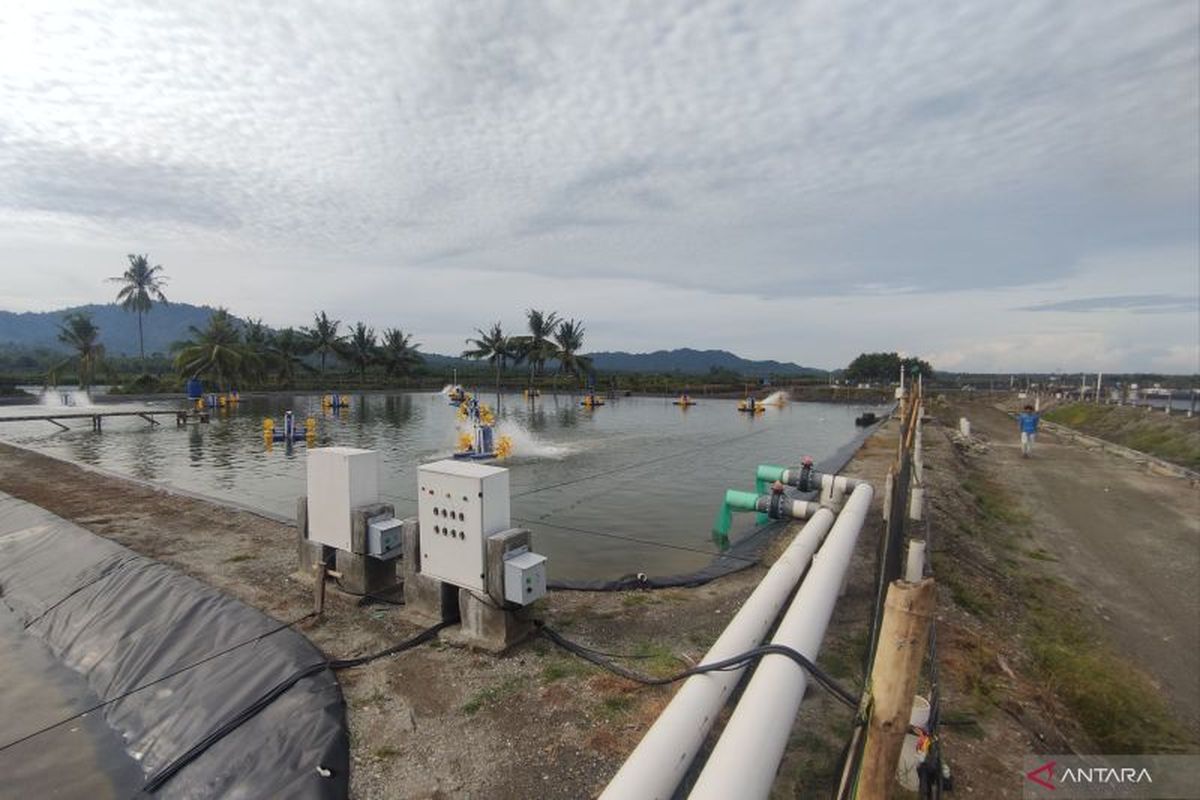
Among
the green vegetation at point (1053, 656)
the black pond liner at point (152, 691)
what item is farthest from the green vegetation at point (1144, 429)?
the black pond liner at point (152, 691)

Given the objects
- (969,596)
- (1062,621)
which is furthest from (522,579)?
(1062,621)

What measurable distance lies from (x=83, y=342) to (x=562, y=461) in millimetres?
54534

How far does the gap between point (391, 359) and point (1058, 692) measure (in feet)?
243

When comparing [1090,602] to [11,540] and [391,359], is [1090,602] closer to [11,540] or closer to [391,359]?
[11,540]

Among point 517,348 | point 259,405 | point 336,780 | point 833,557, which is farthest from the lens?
point 517,348

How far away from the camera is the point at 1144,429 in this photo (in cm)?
2673

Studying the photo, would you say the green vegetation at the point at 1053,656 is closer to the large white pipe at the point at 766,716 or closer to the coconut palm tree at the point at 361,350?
the large white pipe at the point at 766,716

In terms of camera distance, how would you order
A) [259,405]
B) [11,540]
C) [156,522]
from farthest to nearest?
[259,405] → [156,522] → [11,540]

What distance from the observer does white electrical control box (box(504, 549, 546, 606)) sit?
4.86 metres

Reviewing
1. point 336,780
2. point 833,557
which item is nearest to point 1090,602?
point 833,557

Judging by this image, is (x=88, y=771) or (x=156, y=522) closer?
(x=88, y=771)

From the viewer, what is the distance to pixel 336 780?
3447mm

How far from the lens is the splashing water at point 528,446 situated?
21.7 meters

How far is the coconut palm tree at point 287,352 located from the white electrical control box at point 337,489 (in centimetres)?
6577
